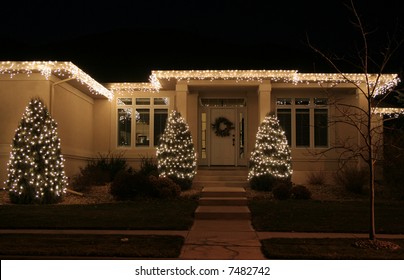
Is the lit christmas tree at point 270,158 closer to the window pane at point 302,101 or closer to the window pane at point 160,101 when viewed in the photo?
the window pane at point 302,101

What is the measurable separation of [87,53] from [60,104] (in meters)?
14.1

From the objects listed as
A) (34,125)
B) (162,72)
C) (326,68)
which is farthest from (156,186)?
(326,68)

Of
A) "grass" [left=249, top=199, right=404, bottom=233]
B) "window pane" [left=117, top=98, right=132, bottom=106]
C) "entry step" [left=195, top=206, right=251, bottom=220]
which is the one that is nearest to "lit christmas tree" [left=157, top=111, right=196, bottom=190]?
"grass" [left=249, top=199, right=404, bottom=233]

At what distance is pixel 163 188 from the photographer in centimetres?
1338

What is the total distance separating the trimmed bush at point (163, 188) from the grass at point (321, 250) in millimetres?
5478

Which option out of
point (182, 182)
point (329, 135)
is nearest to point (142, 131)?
point (182, 182)

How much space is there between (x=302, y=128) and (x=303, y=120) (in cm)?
29

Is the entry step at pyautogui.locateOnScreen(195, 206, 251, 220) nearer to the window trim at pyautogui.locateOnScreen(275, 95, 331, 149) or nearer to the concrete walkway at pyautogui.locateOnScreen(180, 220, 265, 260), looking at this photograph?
the concrete walkway at pyautogui.locateOnScreen(180, 220, 265, 260)

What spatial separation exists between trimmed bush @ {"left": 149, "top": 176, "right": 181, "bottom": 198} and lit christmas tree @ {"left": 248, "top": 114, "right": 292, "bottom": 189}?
261 cm

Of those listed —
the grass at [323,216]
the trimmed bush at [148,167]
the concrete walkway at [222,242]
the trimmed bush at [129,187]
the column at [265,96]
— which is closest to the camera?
the concrete walkway at [222,242]

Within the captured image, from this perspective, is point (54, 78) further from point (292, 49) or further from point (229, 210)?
point (292, 49)

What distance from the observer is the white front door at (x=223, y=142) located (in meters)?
17.9

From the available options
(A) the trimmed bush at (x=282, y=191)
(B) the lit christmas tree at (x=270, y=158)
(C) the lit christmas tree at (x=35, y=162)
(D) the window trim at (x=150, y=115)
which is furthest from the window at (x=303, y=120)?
(C) the lit christmas tree at (x=35, y=162)

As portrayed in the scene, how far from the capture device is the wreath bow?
18000 mm
